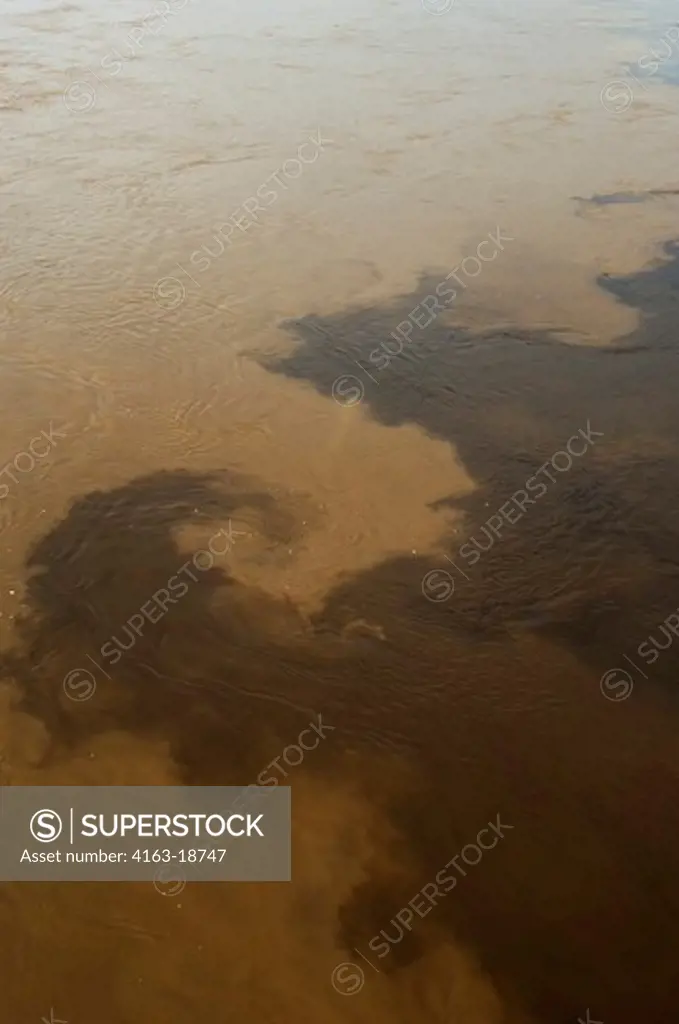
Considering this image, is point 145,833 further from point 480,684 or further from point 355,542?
point 355,542

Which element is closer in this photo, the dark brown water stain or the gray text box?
the dark brown water stain

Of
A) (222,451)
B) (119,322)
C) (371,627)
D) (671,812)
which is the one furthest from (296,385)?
(671,812)

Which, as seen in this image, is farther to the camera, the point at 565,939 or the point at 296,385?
the point at 296,385

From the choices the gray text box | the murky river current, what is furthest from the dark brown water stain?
the gray text box

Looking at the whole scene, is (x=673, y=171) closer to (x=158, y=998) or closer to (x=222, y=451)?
(x=222, y=451)

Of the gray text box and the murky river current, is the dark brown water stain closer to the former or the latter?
the murky river current

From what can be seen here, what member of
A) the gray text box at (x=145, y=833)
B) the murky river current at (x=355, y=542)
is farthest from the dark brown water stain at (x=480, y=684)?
the gray text box at (x=145, y=833)
